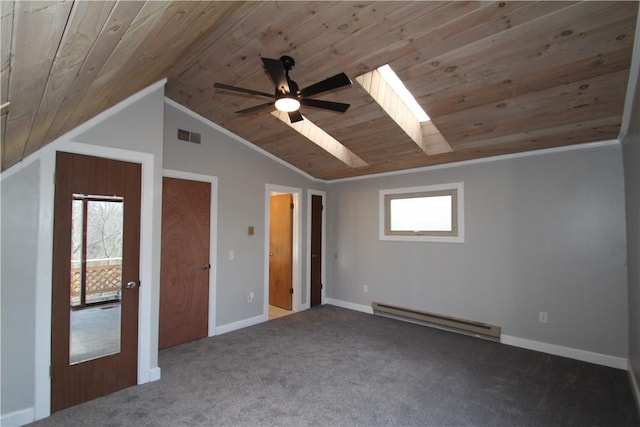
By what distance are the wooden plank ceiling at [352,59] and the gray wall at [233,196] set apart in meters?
0.58

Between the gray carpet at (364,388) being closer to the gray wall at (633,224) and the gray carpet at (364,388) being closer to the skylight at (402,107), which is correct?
the gray wall at (633,224)

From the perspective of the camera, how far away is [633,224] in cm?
278

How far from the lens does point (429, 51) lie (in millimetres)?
2441

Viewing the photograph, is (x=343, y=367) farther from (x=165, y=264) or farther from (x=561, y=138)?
(x=561, y=138)

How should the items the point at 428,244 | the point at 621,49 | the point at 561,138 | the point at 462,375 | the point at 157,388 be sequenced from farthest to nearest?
1. the point at 428,244
2. the point at 561,138
3. the point at 462,375
4. the point at 157,388
5. the point at 621,49

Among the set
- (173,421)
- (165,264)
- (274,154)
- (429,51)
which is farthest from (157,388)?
(429,51)

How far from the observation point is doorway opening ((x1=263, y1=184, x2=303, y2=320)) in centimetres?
544

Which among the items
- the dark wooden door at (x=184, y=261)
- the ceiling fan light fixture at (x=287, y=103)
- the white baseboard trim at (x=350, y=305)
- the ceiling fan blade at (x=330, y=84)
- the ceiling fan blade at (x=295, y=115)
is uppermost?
the ceiling fan blade at (x=330, y=84)

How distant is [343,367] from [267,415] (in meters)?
1.06

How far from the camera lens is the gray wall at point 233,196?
13.1 feet

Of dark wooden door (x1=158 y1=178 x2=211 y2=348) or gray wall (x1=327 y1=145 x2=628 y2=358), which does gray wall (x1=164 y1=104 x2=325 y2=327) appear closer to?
dark wooden door (x1=158 y1=178 x2=211 y2=348)

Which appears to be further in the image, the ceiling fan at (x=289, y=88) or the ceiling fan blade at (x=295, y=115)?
the ceiling fan blade at (x=295, y=115)

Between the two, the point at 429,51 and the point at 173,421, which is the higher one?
the point at 429,51

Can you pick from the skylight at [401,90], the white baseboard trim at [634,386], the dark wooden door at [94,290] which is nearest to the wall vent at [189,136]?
the dark wooden door at [94,290]
